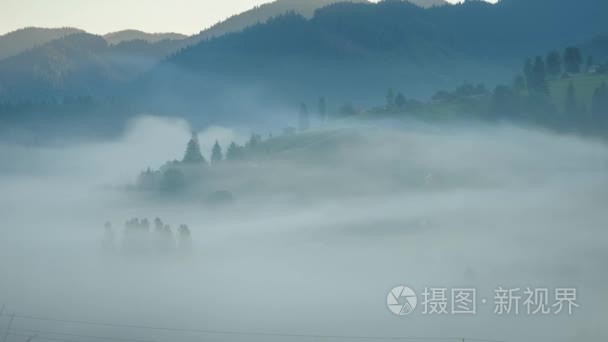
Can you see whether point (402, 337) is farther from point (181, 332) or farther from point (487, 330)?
point (181, 332)

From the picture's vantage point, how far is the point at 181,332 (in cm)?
18250

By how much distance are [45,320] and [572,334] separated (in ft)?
330

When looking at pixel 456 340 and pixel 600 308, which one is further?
pixel 600 308

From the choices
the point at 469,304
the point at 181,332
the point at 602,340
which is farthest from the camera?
the point at 469,304

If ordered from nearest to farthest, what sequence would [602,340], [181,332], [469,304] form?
[602,340], [181,332], [469,304]

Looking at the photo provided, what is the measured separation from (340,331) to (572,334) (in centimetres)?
4380

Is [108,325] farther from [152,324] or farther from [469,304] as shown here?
[469,304]

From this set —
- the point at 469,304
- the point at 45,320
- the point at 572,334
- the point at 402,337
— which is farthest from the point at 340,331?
the point at 45,320

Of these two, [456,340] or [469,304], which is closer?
[456,340]

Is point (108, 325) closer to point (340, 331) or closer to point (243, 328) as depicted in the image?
point (243, 328)

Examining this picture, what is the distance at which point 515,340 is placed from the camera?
17600cm

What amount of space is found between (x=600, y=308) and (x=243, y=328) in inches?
2833

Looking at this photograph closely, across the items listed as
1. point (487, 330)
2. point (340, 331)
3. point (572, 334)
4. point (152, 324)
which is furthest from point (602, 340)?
point (152, 324)

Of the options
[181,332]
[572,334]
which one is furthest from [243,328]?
[572,334]
